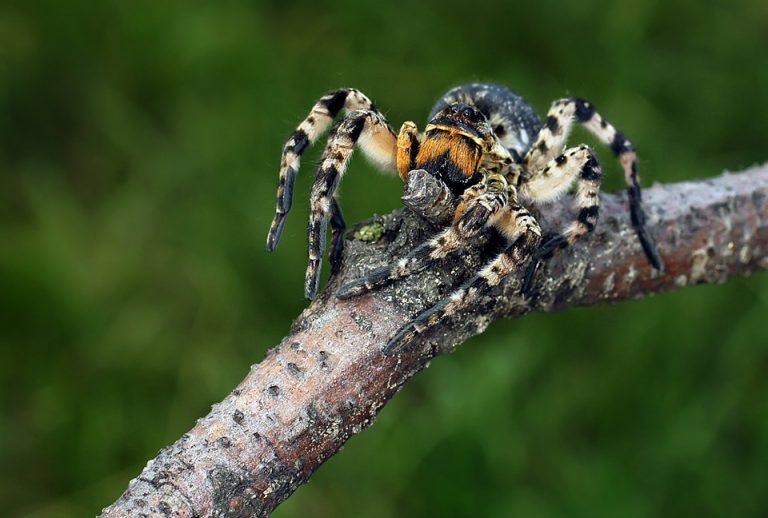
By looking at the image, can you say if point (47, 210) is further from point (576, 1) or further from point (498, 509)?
point (576, 1)

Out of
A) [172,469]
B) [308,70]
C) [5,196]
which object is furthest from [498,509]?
[5,196]

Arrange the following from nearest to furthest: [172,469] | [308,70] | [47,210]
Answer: [172,469]
[47,210]
[308,70]

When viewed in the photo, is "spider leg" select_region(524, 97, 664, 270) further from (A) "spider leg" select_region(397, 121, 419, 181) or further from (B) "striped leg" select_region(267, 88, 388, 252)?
(B) "striped leg" select_region(267, 88, 388, 252)

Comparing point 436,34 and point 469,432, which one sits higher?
point 436,34

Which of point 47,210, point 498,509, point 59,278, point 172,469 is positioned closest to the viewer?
point 172,469

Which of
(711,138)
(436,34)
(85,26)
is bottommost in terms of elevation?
(711,138)

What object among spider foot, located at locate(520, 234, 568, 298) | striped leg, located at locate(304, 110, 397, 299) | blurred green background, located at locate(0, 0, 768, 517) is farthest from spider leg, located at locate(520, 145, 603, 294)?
blurred green background, located at locate(0, 0, 768, 517)
